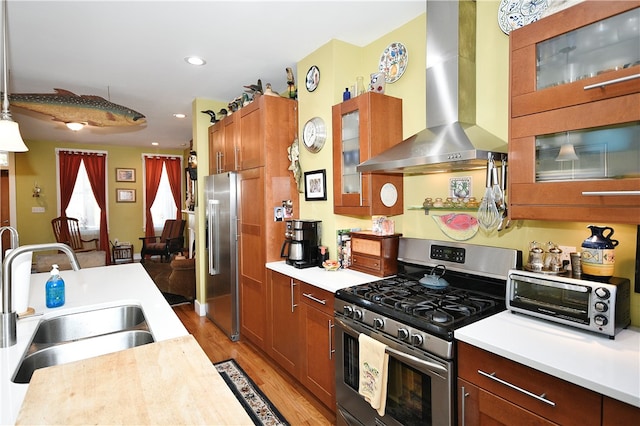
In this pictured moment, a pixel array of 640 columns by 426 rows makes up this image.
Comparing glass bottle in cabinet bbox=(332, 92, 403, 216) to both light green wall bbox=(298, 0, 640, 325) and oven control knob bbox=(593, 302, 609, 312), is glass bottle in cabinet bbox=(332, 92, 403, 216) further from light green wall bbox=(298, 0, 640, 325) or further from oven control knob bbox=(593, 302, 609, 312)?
oven control knob bbox=(593, 302, 609, 312)

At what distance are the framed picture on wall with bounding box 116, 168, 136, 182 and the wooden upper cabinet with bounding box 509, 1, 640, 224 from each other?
8153 millimetres

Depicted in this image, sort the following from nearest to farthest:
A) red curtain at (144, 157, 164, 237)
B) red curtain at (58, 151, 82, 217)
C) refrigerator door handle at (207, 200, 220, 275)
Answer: refrigerator door handle at (207, 200, 220, 275), red curtain at (58, 151, 82, 217), red curtain at (144, 157, 164, 237)

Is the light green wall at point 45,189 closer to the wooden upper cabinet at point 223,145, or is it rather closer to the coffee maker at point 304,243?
the wooden upper cabinet at point 223,145

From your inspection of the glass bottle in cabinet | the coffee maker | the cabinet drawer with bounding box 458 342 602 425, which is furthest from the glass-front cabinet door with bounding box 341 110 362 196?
the cabinet drawer with bounding box 458 342 602 425

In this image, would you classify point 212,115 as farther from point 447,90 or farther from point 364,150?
point 447,90

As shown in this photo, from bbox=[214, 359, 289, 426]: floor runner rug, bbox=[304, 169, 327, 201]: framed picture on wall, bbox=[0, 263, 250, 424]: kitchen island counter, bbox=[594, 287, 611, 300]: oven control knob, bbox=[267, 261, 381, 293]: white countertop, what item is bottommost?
bbox=[214, 359, 289, 426]: floor runner rug

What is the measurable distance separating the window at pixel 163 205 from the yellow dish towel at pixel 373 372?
746 cm

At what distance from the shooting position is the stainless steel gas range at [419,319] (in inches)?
58.1

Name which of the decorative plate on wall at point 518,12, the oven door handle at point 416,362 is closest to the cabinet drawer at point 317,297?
the oven door handle at point 416,362

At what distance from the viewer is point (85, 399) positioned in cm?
90

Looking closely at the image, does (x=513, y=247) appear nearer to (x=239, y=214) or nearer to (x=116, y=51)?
(x=239, y=214)

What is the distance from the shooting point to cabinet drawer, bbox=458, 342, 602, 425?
3.54 ft

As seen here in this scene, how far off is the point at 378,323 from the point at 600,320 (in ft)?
2.91

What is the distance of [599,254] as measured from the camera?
54.5 inches
